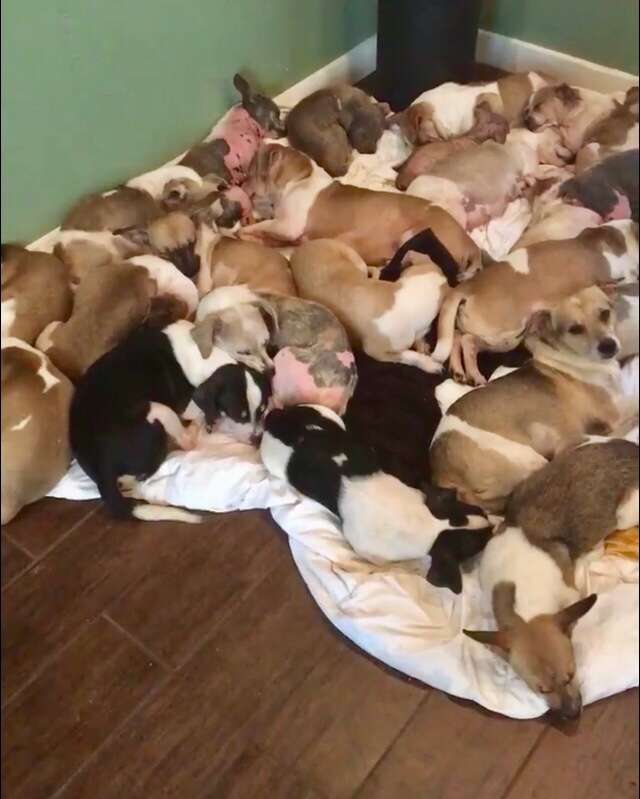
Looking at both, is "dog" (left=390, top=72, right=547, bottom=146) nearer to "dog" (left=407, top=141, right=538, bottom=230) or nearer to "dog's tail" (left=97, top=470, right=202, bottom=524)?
"dog" (left=407, top=141, right=538, bottom=230)

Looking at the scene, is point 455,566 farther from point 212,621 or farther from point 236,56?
point 236,56

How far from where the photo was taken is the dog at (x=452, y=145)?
7.44 ft

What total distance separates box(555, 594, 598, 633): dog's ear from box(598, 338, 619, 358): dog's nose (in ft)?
1.23

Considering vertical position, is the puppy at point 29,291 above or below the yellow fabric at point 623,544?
above

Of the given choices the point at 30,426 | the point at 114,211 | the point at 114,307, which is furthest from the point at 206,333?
the point at 30,426

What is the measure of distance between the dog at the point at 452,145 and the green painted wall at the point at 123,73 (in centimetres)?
33

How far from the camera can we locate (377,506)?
64.6 inches

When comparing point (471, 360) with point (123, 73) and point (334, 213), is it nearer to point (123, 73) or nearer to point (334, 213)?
point (334, 213)

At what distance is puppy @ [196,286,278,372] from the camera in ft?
6.07

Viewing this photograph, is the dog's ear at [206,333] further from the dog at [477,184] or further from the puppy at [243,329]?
the dog at [477,184]

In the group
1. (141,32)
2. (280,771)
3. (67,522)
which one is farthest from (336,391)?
(141,32)

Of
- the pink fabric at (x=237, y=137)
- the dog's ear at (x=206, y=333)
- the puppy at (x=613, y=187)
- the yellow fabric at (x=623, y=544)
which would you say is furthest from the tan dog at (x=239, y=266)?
the yellow fabric at (x=623, y=544)

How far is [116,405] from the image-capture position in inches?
66.0

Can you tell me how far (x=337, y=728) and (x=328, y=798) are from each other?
109 mm
